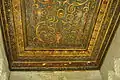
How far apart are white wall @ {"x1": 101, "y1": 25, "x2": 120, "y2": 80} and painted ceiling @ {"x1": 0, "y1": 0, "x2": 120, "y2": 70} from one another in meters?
0.06

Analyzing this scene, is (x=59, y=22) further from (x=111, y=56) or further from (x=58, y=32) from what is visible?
(x=111, y=56)

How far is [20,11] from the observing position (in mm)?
2330

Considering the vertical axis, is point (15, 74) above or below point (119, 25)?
below

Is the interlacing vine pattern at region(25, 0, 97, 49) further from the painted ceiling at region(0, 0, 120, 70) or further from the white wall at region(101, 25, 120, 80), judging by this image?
the white wall at region(101, 25, 120, 80)

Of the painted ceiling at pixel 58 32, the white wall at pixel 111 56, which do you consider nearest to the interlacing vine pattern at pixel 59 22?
the painted ceiling at pixel 58 32

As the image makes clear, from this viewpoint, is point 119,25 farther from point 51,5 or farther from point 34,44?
point 34,44

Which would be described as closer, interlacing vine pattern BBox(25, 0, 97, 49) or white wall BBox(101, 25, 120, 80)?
interlacing vine pattern BBox(25, 0, 97, 49)

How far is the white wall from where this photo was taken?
2.54 metres

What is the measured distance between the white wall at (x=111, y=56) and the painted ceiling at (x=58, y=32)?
0.06 meters

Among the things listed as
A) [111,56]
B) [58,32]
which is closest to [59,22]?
[58,32]

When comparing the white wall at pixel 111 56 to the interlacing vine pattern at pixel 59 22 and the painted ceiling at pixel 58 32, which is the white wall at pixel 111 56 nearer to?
the painted ceiling at pixel 58 32

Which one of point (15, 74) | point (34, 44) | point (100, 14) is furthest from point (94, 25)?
point (15, 74)

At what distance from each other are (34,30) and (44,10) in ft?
1.05

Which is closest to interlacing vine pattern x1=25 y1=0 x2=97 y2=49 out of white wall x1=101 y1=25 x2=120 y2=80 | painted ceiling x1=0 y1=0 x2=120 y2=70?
painted ceiling x1=0 y1=0 x2=120 y2=70
